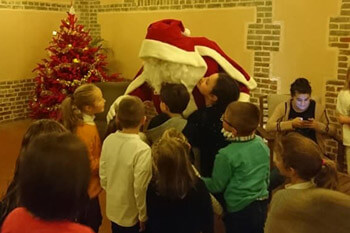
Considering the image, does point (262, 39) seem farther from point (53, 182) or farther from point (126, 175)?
point (53, 182)

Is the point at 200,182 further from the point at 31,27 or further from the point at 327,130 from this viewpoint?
the point at 31,27

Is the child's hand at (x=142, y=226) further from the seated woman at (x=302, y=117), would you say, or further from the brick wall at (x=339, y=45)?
the brick wall at (x=339, y=45)

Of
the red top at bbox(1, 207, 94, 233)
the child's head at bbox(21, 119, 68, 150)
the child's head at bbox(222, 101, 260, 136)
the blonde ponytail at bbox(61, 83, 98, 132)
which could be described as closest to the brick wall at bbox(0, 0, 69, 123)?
the blonde ponytail at bbox(61, 83, 98, 132)

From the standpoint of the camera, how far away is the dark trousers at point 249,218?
94.2 inches

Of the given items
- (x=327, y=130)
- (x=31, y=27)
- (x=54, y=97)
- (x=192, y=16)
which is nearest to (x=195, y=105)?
(x=327, y=130)

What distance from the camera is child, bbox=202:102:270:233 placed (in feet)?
7.51

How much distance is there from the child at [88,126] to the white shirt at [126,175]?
0.70 ft

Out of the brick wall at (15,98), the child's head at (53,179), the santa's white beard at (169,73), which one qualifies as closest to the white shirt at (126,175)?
the santa's white beard at (169,73)

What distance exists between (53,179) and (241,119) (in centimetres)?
132

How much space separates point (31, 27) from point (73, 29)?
934 mm

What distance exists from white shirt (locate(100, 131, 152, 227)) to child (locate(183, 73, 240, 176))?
1.22 ft

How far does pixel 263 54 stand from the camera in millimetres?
5414

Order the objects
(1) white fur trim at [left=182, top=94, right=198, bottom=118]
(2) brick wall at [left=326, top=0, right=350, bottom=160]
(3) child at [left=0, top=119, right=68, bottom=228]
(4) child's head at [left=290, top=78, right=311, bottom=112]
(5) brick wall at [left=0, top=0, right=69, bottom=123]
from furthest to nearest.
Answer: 1. (5) brick wall at [left=0, top=0, right=69, bottom=123]
2. (2) brick wall at [left=326, top=0, right=350, bottom=160]
3. (4) child's head at [left=290, top=78, right=311, bottom=112]
4. (1) white fur trim at [left=182, top=94, right=198, bottom=118]
5. (3) child at [left=0, top=119, right=68, bottom=228]

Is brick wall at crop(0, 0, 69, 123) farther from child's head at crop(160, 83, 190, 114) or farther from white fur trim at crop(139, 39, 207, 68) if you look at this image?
child's head at crop(160, 83, 190, 114)
